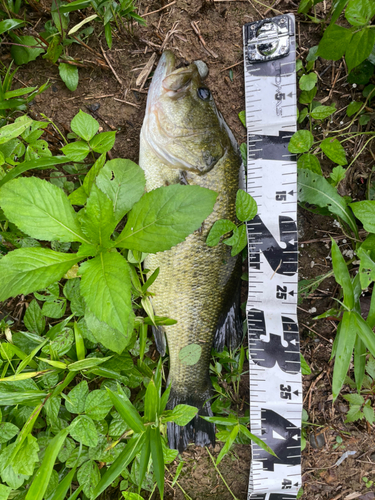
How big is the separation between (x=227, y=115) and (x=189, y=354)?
1.63 meters

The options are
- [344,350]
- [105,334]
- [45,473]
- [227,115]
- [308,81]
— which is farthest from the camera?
[227,115]

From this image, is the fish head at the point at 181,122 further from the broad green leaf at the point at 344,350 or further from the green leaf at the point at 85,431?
the green leaf at the point at 85,431

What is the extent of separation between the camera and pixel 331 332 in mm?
2383

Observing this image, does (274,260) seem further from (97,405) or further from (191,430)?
(97,405)

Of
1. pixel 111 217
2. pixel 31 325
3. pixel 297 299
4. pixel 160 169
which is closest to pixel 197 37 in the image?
pixel 160 169

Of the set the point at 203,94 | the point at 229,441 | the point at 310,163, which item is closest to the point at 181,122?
the point at 203,94

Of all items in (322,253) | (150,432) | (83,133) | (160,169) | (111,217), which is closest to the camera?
(111,217)

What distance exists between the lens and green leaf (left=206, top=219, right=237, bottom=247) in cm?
197

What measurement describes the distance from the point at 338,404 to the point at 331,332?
21.0 inches

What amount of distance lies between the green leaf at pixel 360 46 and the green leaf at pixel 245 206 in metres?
0.92

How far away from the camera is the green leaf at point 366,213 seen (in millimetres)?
1882

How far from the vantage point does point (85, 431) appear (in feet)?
5.68

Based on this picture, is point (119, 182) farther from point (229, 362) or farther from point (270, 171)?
point (229, 362)

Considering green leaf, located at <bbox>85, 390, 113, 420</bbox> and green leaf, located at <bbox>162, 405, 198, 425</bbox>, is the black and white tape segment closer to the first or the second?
green leaf, located at <bbox>162, 405, 198, 425</bbox>
